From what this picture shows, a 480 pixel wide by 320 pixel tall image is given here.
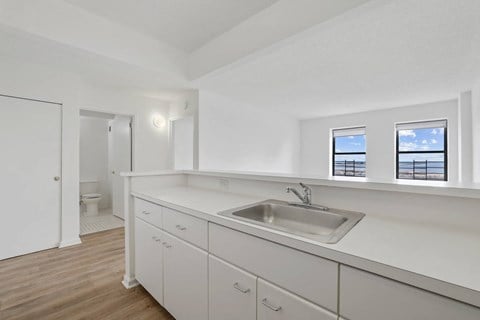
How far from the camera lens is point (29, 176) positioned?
103 inches

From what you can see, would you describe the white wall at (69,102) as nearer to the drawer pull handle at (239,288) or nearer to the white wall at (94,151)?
the white wall at (94,151)

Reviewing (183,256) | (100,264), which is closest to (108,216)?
(100,264)

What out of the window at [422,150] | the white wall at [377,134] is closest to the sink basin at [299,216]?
the white wall at [377,134]

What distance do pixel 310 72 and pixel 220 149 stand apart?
73.8 inches

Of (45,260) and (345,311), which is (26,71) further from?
(345,311)

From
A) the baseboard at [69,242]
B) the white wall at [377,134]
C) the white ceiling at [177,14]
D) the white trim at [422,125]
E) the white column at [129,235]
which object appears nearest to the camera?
the white ceiling at [177,14]

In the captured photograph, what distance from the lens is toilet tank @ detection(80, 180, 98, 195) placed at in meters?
4.86

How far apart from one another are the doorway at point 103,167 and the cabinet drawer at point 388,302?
12.5ft

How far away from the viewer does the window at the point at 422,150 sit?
4215 mm

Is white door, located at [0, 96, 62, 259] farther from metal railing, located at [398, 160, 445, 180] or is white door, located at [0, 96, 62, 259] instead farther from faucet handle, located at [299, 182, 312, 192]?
metal railing, located at [398, 160, 445, 180]

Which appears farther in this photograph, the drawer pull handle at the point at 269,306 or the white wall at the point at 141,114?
the white wall at the point at 141,114

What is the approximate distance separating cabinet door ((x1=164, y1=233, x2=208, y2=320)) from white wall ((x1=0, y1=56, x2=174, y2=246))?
2.23 metres

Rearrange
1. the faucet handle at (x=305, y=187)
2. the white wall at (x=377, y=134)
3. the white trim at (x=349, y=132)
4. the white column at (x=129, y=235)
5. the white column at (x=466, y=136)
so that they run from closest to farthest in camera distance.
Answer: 1. the faucet handle at (x=305, y=187)
2. the white column at (x=129, y=235)
3. the white column at (x=466, y=136)
4. the white wall at (x=377, y=134)
5. the white trim at (x=349, y=132)

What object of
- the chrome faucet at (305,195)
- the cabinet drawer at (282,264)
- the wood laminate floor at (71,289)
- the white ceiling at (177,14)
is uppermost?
the white ceiling at (177,14)
